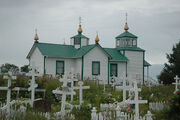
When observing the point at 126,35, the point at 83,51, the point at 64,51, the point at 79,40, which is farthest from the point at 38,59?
the point at 126,35

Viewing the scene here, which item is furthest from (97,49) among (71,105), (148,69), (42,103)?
(71,105)

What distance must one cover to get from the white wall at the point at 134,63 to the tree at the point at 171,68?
125 inches

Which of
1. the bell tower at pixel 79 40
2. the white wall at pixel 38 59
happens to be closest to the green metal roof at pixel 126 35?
the bell tower at pixel 79 40

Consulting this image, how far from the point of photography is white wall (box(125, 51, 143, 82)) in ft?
105

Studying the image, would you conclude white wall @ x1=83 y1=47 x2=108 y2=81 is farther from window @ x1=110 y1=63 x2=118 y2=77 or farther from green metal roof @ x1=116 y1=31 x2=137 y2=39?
green metal roof @ x1=116 y1=31 x2=137 y2=39

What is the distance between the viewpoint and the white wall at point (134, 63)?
3200cm

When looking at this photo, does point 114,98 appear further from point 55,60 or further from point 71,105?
point 55,60

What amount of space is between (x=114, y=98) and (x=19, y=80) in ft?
17.8

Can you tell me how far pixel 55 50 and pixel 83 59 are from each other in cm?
317

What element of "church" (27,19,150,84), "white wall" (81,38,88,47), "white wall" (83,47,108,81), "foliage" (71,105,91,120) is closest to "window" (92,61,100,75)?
"church" (27,19,150,84)

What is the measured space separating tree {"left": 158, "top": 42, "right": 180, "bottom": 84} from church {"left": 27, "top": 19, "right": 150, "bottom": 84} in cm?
278

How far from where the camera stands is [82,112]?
10758 millimetres

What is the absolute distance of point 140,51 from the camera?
109 ft

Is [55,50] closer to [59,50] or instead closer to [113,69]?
[59,50]
